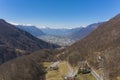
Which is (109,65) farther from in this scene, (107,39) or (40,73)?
(107,39)

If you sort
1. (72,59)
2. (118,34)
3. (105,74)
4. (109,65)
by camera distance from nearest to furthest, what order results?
1. (105,74)
2. (109,65)
3. (72,59)
4. (118,34)

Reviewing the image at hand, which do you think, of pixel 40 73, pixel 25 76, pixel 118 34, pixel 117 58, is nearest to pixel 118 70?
pixel 117 58

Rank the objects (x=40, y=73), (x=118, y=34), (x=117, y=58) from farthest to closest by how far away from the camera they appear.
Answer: (x=118, y=34) < (x=40, y=73) < (x=117, y=58)

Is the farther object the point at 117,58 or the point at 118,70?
the point at 117,58

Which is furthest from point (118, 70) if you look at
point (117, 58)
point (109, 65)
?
point (117, 58)

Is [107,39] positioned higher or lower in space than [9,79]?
higher

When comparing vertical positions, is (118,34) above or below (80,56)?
above

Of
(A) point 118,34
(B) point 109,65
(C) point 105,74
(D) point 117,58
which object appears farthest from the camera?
(A) point 118,34

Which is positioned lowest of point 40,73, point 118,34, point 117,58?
point 40,73

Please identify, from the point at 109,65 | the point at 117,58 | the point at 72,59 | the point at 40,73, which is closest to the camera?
the point at 109,65

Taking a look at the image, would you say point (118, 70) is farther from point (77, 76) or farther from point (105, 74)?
point (77, 76)
